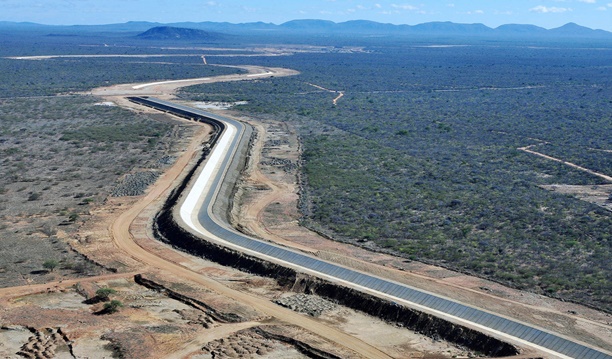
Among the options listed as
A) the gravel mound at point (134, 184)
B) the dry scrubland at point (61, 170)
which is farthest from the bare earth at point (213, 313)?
the gravel mound at point (134, 184)

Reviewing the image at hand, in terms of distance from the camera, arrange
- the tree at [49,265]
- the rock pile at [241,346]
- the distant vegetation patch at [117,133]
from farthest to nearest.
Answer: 1. the distant vegetation patch at [117,133]
2. the tree at [49,265]
3. the rock pile at [241,346]

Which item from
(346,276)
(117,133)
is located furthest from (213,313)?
(117,133)

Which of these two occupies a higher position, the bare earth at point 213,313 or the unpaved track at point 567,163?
the bare earth at point 213,313

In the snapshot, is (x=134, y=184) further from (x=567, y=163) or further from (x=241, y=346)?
(x=567, y=163)

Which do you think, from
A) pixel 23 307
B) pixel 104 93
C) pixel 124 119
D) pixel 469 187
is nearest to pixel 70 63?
pixel 104 93

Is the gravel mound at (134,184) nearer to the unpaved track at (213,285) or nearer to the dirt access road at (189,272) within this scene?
the dirt access road at (189,272)

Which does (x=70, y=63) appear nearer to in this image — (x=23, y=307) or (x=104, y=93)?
(x=104, y=93)

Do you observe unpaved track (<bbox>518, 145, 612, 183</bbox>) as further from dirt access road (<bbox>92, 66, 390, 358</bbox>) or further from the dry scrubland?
the dry scrubland
